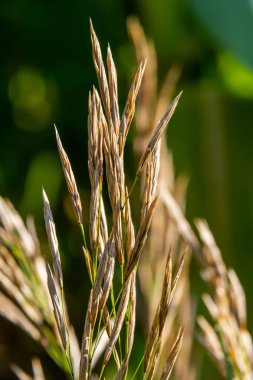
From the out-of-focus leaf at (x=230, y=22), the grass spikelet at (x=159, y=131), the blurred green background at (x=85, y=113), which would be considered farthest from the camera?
the blurred green background at (x=85, y=113)

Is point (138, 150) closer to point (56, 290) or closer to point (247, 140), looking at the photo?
point (56, 290)

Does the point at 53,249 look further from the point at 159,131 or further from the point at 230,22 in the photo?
the point at 230,22

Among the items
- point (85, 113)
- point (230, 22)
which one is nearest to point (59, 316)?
point (230, 22)

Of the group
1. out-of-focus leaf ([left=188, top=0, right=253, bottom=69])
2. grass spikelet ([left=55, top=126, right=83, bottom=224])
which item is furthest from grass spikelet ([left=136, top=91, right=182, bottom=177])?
out-of-focus leaf ([left=188, top=0, right=253, bottom=69])

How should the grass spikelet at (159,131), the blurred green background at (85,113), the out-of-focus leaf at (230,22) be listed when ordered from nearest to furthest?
the grass spikelet at (159,131) < the out-of-focus leaf at (230,22) < the blurred green background at (85,113)

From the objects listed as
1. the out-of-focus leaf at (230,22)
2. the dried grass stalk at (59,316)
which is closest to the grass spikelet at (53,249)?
the dried grass stalk at (59,316)

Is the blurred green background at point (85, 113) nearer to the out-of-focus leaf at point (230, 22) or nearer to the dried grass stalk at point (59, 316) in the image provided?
the out-of-focus leaf at point (230, 22)

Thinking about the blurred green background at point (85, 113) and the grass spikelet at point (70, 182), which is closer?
the grass spikelet at point (70, 182)
